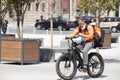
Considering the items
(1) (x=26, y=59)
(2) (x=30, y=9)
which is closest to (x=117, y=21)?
(2) (x=30, y=9)

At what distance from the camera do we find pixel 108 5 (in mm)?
21031

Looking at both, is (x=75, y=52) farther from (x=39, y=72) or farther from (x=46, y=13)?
(x=46, y=13)

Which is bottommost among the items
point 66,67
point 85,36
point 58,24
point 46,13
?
point 66,67

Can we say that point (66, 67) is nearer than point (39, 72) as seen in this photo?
Yes

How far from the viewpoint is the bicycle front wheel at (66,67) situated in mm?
12336

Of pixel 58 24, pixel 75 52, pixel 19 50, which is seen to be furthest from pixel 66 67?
pixel 58 24

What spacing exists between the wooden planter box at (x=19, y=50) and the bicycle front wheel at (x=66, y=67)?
4526mm

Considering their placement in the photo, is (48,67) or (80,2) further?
(80,2)

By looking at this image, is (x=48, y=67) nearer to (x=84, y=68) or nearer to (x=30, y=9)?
(x=84, y=68)

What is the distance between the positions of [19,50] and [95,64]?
427 centimetres

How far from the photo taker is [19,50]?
16.9 metres

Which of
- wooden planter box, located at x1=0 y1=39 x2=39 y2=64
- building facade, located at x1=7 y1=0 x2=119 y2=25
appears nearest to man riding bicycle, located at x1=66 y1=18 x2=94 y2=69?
wooden planter box, located at x1=0 y1=39 x2=39 y2=64

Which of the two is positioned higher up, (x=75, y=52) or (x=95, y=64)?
(x=75, y=52)

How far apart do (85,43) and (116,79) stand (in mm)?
1271
